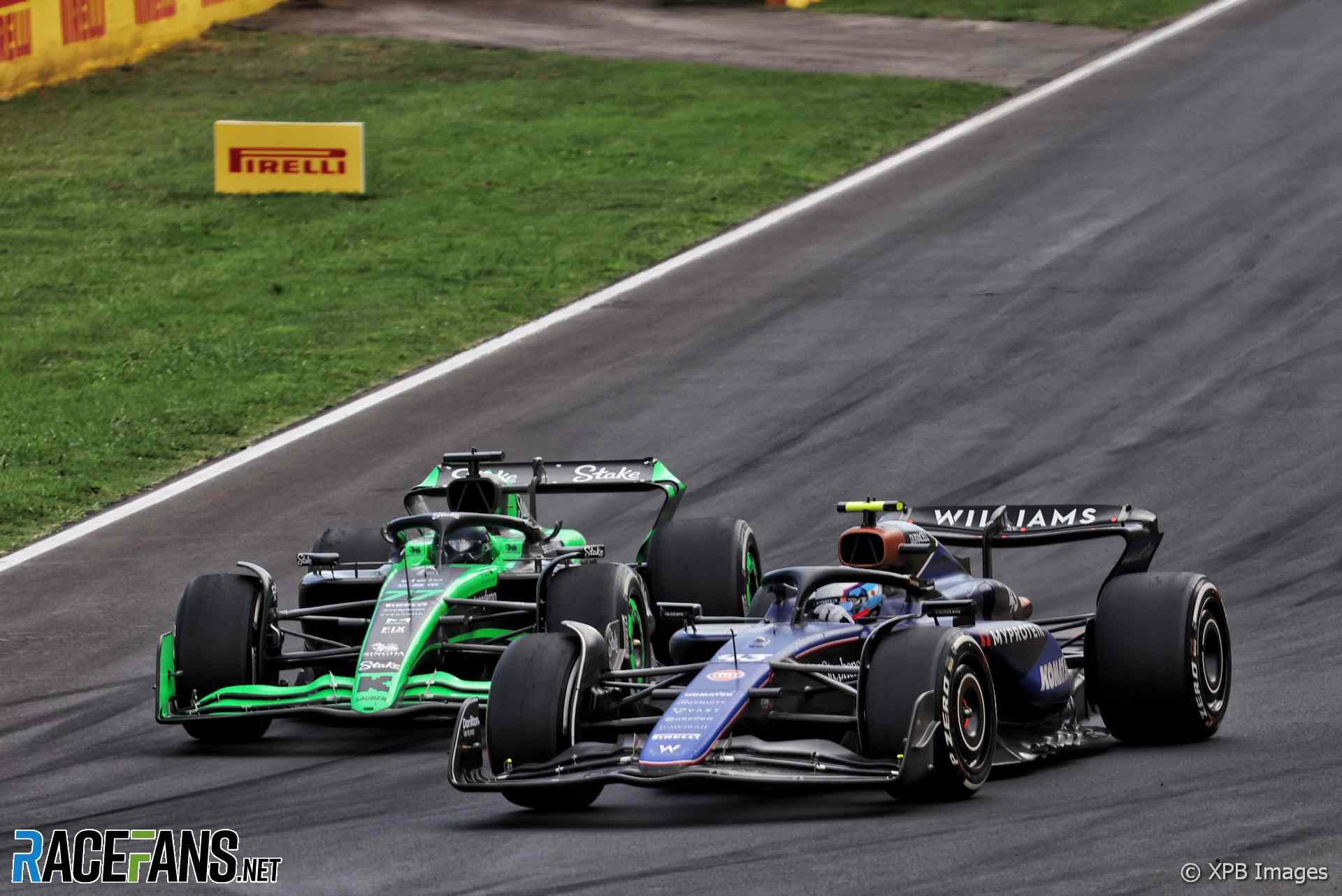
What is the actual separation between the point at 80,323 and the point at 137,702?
1403 cm

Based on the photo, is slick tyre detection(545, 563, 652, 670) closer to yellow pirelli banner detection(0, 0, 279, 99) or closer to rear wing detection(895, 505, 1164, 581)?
rear wing detection(895, 505, 1164, 581)

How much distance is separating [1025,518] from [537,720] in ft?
12.9

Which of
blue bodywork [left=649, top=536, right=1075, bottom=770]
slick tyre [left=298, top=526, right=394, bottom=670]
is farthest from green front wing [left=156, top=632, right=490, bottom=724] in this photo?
blue bodywork [left=649, top=536, right=1075, bottom=770]

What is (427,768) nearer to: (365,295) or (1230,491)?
(1230,491)

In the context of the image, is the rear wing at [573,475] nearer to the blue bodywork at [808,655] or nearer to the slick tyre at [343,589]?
the slick tyre at [343,589]

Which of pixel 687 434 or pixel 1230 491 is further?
pixel 687 434

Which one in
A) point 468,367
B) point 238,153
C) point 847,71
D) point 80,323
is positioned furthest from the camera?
point 847,71

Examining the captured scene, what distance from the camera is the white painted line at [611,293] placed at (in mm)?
19719

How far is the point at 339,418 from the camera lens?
73.8ft

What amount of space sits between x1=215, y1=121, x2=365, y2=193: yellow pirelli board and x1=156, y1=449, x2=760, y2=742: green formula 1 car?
17.9 meters

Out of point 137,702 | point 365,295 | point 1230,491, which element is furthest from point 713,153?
point 137,702

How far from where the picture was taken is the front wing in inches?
388

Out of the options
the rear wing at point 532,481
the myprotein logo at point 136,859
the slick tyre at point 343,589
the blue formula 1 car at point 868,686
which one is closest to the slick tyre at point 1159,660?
the blue formula 1 car at point 868,686

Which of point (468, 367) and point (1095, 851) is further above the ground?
point (1095, 851)
